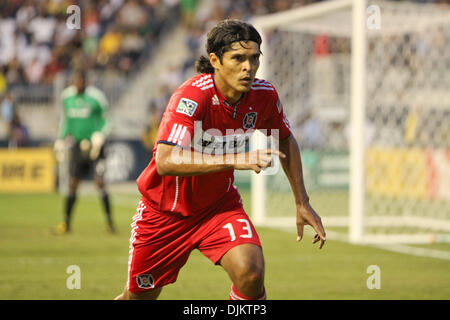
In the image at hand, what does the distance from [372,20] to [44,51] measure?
570 inches

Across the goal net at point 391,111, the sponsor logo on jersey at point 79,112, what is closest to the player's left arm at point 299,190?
the goal net at point 391,111

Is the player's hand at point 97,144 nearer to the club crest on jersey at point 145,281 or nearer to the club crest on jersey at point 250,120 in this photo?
the club crest on jersey at point 145,281

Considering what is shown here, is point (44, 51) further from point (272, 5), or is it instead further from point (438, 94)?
point (438, 94)

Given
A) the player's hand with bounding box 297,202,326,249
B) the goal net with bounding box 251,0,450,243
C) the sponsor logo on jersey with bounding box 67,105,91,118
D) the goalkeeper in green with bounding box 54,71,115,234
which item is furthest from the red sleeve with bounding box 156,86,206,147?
the sponsor logo on jersey with bounding box 67,105,91,118

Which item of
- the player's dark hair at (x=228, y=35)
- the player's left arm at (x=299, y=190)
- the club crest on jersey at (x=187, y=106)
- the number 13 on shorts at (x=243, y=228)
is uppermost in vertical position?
the player's dark hair at (x=228, y=35)

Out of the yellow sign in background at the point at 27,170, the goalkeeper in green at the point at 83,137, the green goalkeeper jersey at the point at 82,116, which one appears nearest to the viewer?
the goalkeeper in green at the point at 83,137

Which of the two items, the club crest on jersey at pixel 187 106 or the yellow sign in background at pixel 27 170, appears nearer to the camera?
the club crest on jersey at pixel 187 106

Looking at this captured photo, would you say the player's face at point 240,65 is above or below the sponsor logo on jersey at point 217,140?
above

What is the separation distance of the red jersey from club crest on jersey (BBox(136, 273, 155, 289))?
0.46 meters

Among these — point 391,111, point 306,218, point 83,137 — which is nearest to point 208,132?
point 306,218

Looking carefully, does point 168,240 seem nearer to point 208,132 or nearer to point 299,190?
point 208,132

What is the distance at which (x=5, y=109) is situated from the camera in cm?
2114

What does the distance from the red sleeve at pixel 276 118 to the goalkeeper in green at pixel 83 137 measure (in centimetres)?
673

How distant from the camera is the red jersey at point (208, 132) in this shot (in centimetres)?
486
